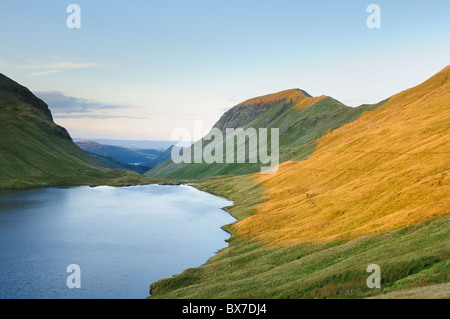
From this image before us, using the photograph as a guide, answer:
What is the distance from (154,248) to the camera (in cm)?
8669

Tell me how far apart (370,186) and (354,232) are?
24.7 meters

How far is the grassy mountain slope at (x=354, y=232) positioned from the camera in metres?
39.8

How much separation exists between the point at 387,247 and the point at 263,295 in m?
19.0

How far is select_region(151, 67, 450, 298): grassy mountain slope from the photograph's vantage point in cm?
3978

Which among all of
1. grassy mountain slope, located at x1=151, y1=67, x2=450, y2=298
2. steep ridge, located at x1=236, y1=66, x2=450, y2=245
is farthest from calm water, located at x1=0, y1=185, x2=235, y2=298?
steep ridge, located at x1=236, y1=66, x2=450, y2=245

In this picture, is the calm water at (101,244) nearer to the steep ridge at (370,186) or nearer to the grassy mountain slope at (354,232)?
the grassy mountain slope at (354,232)

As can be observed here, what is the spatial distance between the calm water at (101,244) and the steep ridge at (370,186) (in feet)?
65.2

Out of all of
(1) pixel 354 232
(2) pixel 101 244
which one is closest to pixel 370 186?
(1) pixel 354 232

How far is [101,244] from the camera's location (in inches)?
3514

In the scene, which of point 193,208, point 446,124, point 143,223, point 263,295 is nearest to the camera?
point 263,295

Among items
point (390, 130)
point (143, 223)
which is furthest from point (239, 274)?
point (390, 130)

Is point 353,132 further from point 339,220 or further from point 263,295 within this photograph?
point 263,295

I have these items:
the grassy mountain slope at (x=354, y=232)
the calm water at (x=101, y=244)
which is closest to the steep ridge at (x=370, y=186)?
the grassy mountain slope at (x=354, y=232)

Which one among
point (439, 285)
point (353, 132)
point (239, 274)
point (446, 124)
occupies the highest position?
point (353, 132)
